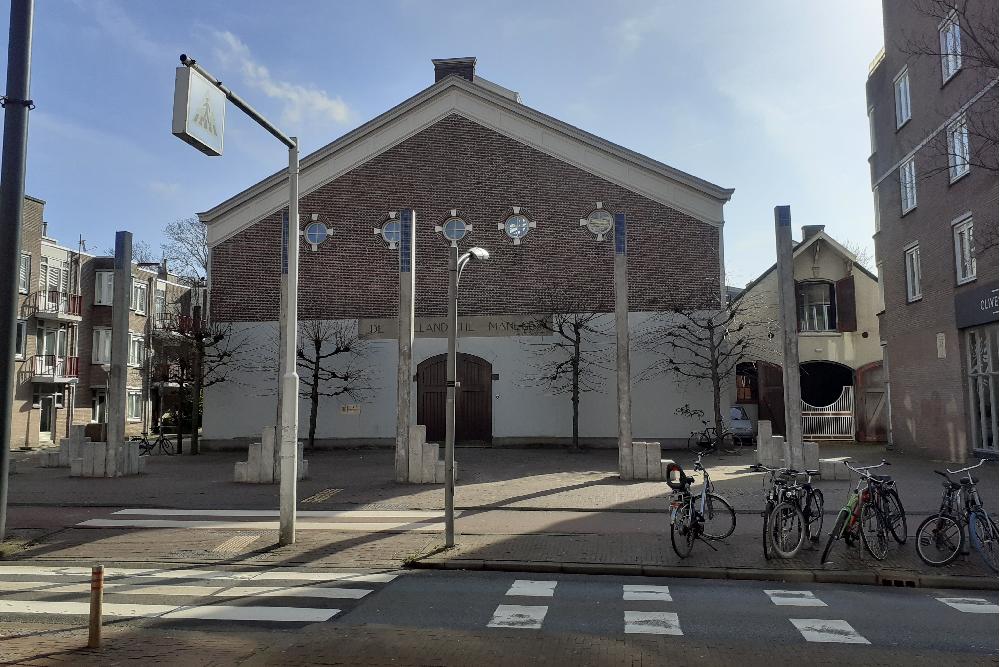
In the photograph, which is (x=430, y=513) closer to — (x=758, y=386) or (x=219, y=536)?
(x=219, y=536)

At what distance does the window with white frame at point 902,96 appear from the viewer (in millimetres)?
21922

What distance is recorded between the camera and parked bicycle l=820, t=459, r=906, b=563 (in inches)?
361

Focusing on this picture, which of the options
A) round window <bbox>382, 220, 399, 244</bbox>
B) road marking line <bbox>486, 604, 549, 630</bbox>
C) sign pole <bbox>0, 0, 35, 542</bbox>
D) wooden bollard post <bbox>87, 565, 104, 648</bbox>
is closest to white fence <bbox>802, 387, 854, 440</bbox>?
round window <bbox>382, 220, 399, 244</bbox>

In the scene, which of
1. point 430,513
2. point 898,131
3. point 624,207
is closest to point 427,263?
point 624,207

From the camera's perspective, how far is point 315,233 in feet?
85.6

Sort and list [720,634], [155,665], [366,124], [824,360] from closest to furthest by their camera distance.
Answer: [155,665]
[720,634]
[366,124]
[824,360]

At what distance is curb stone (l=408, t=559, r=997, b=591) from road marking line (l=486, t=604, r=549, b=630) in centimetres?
181

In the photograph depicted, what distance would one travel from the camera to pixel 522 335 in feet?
81.3

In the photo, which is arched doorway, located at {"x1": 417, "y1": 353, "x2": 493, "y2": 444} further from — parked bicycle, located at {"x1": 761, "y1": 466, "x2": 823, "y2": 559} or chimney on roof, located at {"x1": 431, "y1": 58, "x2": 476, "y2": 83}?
parked bicycle, located at {"x1": 761, "y1": 466, "x2": 823, "y2": 559}

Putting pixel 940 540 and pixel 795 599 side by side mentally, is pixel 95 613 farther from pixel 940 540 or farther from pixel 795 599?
pixel 940 540

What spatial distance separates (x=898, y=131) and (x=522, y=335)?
43.1ft

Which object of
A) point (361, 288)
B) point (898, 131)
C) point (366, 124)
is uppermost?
point (366, 124)

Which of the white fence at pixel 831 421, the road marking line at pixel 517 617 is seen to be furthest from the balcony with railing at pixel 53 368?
the road marking line at pixel 517 617

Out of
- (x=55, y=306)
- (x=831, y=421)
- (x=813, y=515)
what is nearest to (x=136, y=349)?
(x=55, y=306)
